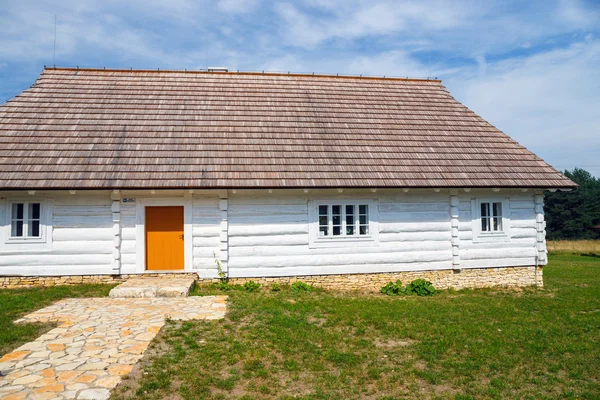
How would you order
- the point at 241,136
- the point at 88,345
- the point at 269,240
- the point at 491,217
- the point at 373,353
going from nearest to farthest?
the point at 88,345, the point at 373,353, the point at 269,240, the point at 241,136, the point at 491,217

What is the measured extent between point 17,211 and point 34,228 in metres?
0.58

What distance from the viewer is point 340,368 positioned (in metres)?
5.97

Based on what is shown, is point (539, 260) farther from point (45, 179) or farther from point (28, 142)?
point (28, 142)

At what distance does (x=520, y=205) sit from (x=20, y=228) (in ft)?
44.9

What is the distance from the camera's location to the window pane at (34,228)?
11.0 metres

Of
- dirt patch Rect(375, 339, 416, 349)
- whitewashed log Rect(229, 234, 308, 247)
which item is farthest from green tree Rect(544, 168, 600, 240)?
dirt patch Rect(375, 339, 416, 349)

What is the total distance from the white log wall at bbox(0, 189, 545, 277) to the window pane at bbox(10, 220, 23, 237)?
41 centimetres

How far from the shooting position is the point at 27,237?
10.9m

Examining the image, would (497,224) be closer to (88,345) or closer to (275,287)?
(275,287)

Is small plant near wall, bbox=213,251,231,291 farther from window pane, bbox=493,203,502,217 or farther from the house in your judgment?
window pane, bbox=493,203,502,217

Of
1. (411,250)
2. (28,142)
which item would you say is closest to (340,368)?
(411,250)

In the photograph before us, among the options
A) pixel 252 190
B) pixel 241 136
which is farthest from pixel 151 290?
pixel 241 136

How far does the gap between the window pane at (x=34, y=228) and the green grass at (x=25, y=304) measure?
1.41 metres

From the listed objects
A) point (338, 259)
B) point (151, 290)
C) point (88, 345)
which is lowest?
point (88, 345)
